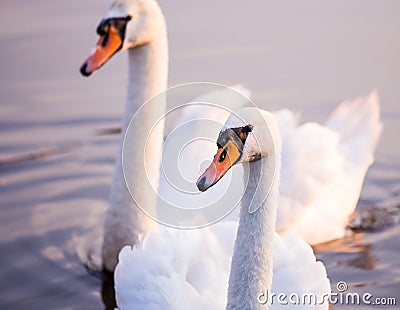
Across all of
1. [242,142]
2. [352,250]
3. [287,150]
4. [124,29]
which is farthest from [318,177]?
[242,142]

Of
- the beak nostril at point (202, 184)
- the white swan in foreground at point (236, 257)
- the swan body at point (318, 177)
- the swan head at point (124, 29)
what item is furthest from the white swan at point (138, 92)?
the beak nostril at point (202, 184)

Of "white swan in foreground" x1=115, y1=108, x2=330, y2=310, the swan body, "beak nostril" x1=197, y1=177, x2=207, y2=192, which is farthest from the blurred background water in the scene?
"beak nostril" x1=197, y1=177, x2=207, y2=192

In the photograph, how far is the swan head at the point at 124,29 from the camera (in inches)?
213

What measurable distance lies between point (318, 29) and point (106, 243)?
410 cm

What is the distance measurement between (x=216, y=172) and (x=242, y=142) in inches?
6.2

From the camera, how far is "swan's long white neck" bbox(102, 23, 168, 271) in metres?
5.65

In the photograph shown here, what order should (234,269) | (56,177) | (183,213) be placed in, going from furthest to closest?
(56,177) → (183,213) → (234,269)

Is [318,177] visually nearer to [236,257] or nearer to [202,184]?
[236,257]

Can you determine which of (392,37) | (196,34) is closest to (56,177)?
(196,34)

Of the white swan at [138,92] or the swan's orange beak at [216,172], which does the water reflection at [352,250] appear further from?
the swan's orange beak at [216,172]

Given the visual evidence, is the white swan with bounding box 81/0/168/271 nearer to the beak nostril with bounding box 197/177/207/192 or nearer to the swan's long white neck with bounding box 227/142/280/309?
the swan's long white neck with bounding box 227/142/280/309

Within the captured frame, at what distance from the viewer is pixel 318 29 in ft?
29.9

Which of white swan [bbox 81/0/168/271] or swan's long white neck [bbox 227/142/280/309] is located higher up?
white swan [bbox 81/0/168/271]

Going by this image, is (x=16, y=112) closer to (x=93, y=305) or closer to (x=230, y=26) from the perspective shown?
(x=230, y=26)
